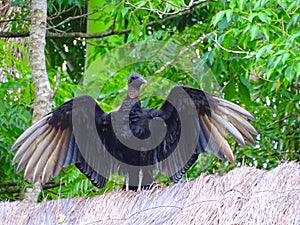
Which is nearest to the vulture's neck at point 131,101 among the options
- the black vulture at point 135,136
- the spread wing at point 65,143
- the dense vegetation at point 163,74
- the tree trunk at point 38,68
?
the black vulture at point 135,136

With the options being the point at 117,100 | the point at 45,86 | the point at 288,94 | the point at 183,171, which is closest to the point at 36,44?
the point at 45,86

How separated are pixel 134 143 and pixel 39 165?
49 centimetres

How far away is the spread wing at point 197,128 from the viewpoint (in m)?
3.84

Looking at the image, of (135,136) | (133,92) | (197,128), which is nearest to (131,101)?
(133,92)

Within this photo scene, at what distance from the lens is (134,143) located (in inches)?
150

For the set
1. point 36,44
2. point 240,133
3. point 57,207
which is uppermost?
point 36,44

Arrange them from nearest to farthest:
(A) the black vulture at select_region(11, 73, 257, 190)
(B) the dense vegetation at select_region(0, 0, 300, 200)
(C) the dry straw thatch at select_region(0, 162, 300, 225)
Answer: (C) the dry straw thatch at select_region(0, 162, 300, 225) → (A) the black vulture at select_region(11, 73, 257, 190) → (B) the dense vegetation at select_region(0, 0, 300, 200)

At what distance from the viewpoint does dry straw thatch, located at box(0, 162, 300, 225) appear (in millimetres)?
2924

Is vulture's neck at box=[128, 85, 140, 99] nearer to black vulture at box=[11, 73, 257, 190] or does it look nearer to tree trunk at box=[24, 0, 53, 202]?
black vulture at box=[11, 73, 257, 190]

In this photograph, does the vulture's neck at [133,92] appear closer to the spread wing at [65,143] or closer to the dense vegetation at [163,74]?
the spread wing at [65,143]

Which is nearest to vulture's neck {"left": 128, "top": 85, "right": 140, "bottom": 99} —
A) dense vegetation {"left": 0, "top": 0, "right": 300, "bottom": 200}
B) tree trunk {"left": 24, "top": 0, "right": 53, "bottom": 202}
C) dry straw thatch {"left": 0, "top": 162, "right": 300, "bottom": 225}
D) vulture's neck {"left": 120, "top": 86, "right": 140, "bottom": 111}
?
vulture's neck {"left": 120, "top": 86, "right": 140, "bottom": 111}

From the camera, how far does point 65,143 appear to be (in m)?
3.91

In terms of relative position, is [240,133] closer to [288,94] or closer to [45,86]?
[45,86]

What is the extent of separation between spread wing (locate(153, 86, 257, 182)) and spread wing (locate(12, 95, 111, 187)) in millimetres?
313
